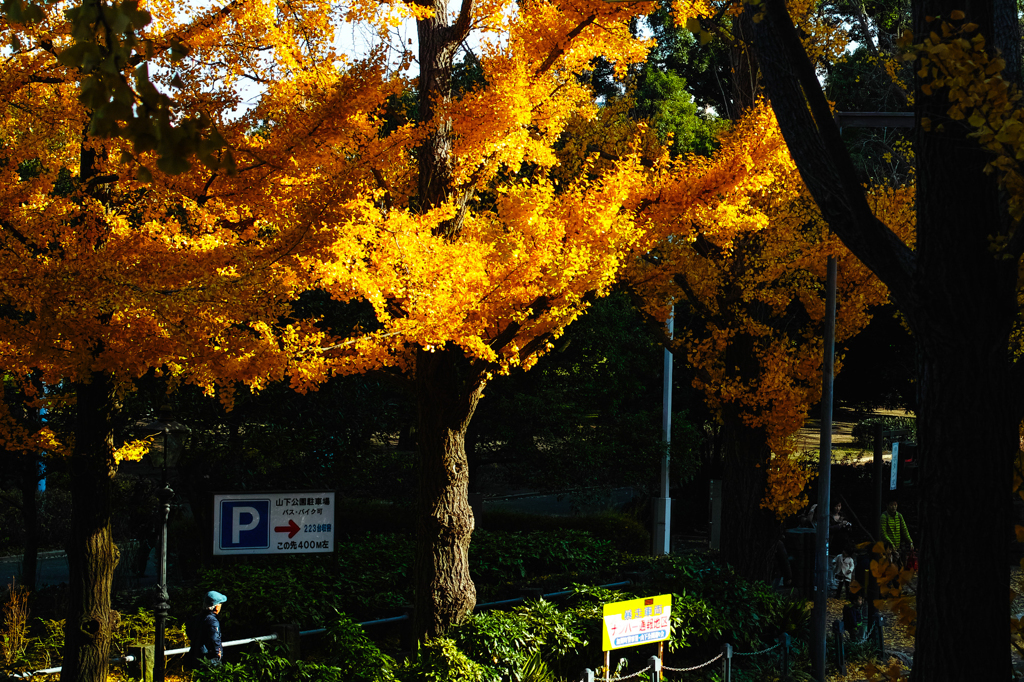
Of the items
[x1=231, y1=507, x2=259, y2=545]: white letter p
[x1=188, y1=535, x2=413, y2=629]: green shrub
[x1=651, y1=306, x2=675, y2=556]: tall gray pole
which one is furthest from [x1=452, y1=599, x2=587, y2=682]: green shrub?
[x1=651, y1=306, x2=675, y2=556]: tall gray pole

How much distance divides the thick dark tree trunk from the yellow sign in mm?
5857

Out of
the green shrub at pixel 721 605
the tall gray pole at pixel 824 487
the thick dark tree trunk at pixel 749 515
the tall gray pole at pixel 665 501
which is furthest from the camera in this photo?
the tall gray pole at pixel 665 501

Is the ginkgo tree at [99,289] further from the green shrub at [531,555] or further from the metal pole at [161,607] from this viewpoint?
the green shrub at [531,555]

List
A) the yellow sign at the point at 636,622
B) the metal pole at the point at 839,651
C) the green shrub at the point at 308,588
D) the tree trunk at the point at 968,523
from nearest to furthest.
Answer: the tree trunk at the point at 968,523, the yellow sign at the point at 636,622, the metal pole at the point at 839,651, the green shrub at the point at 308,588

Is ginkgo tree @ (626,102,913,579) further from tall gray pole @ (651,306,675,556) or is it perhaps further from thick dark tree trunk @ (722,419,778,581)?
tall gray pole @ (651,306,675,556)

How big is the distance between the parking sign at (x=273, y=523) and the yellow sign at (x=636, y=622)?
320 centimetres

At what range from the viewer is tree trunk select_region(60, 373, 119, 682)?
8.67 m

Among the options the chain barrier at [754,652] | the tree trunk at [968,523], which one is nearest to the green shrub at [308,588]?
the chain barrier at [754,652]

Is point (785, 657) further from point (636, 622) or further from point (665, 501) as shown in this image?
point (665, 501)

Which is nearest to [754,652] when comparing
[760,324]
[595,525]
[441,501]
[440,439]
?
[441,501]

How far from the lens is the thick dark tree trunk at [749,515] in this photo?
Answer: 15109 mm

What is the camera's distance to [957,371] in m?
3.97

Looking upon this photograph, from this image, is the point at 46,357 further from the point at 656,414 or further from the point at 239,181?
the point at 656,414

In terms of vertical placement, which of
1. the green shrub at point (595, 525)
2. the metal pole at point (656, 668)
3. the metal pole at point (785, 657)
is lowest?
the green shrub at point (595, 525)
